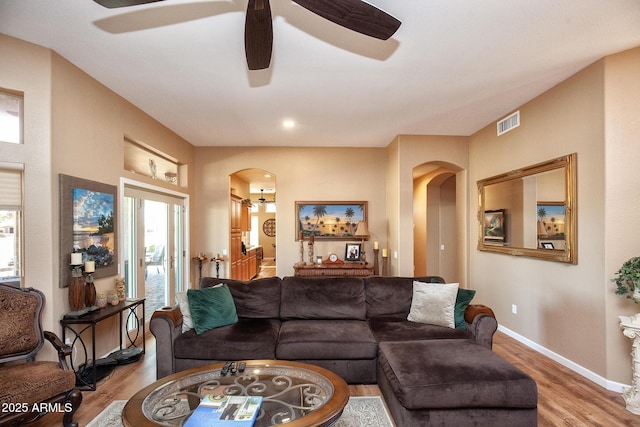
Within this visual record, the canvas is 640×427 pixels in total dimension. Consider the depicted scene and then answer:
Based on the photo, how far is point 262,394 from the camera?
194 cm

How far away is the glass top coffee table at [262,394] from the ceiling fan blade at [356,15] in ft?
6.91

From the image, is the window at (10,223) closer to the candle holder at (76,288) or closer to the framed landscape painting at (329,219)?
the candle holder at (76,288)

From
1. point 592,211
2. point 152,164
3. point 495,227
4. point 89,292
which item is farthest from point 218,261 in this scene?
point 592,211

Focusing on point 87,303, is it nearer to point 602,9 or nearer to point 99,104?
point 99,104

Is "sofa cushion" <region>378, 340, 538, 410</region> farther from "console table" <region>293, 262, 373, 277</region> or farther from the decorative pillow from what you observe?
"console table" <region>293, 262, 373, 277</region>

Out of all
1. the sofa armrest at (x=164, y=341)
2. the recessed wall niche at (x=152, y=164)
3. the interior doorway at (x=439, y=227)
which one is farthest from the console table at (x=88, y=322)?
the interior doorway at (x=439, y=227)

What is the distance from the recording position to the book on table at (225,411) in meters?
1.62

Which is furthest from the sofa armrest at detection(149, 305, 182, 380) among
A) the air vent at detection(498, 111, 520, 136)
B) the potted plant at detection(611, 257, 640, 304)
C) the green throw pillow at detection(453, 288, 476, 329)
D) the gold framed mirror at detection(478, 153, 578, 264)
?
the air vent at detection(498, 111, 520, 136)

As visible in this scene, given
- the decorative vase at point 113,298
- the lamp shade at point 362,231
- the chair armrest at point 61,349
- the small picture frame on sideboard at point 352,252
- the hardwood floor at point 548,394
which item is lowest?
the hardwood floor at point 548,394

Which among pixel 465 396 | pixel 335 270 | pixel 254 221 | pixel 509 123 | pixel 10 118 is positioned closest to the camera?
pixel 465 396

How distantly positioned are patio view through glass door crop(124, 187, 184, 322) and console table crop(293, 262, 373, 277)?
78.1 inches

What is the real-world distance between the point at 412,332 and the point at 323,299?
3.18 ft

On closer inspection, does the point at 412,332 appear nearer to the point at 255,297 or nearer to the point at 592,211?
the point at 255,297

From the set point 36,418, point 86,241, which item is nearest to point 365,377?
point 36,418
